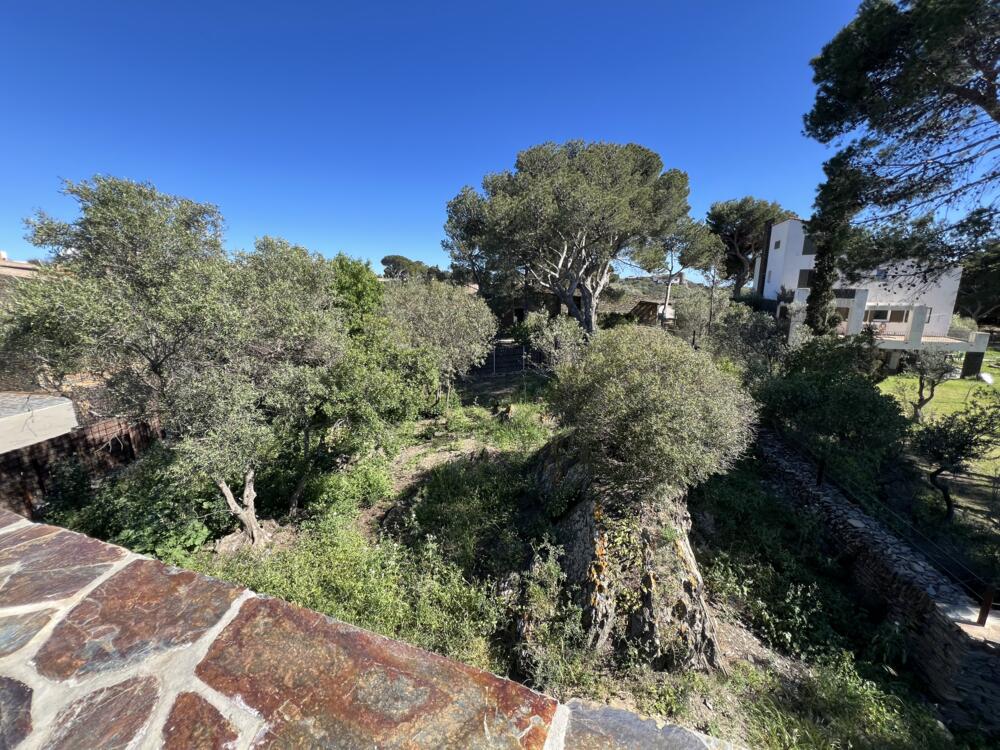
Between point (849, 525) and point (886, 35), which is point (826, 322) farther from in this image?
point (849, 525)

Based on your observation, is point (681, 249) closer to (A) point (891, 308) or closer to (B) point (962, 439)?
(A) point (891, 308)

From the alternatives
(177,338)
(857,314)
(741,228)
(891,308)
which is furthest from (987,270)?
(741,228)

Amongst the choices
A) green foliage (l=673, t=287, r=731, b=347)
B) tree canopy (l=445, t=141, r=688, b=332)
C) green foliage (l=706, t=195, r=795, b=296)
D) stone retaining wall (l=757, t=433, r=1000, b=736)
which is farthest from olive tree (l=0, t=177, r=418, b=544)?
green foliage (l=706, t=195, r=795, b=296)

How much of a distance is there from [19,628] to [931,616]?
8.80m

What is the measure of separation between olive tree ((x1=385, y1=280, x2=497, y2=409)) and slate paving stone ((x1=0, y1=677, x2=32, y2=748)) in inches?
464

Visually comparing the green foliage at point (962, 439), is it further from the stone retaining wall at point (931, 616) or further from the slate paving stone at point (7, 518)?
the slate paving stone at point (7, 518)

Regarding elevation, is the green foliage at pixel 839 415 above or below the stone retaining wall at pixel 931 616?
above

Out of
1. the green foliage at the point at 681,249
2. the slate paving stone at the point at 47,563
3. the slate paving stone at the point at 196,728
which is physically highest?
the green foliage at the point at 681,249

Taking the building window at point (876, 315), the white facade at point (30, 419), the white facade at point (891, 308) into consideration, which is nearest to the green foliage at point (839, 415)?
the white facade at point (891, 308)

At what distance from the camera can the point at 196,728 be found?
0.82 meters

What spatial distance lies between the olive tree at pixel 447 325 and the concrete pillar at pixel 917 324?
62.0 feet

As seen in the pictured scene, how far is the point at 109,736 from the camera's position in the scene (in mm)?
818

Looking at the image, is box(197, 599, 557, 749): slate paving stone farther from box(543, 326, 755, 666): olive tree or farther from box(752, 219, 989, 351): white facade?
box(752, 219, 989, 351): white facade

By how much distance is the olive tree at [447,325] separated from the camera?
13.8 metres
